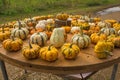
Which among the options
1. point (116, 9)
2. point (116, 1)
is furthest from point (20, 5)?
point (116, 1)

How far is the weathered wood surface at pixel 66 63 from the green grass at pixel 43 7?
20.6ft

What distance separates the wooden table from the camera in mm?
2273

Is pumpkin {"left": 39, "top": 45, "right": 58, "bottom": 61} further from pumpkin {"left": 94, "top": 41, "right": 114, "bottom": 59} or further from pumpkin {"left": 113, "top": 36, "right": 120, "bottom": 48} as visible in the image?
pumpkin {"left": 113, "top": 36, "right": 120, "bottom": 48}

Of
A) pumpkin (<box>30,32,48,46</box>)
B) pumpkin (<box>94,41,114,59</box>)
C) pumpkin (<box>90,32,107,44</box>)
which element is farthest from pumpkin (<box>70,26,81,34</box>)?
pumpkin (<box>94,41,114,59</box>)

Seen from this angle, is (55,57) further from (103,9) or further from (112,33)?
(103,9)

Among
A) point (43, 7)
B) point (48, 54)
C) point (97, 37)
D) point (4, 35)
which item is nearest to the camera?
point (48, 54)

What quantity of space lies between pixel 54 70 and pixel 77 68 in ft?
0.81

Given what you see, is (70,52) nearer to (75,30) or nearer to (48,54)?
(48,54)

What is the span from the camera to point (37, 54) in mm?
2414

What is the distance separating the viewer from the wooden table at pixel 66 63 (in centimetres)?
227

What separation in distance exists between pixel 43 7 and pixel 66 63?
844cm

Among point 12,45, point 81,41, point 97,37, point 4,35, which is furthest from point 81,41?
point 4,35

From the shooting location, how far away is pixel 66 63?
231 cm

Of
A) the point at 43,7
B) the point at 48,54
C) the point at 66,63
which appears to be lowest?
the point at 43,7
